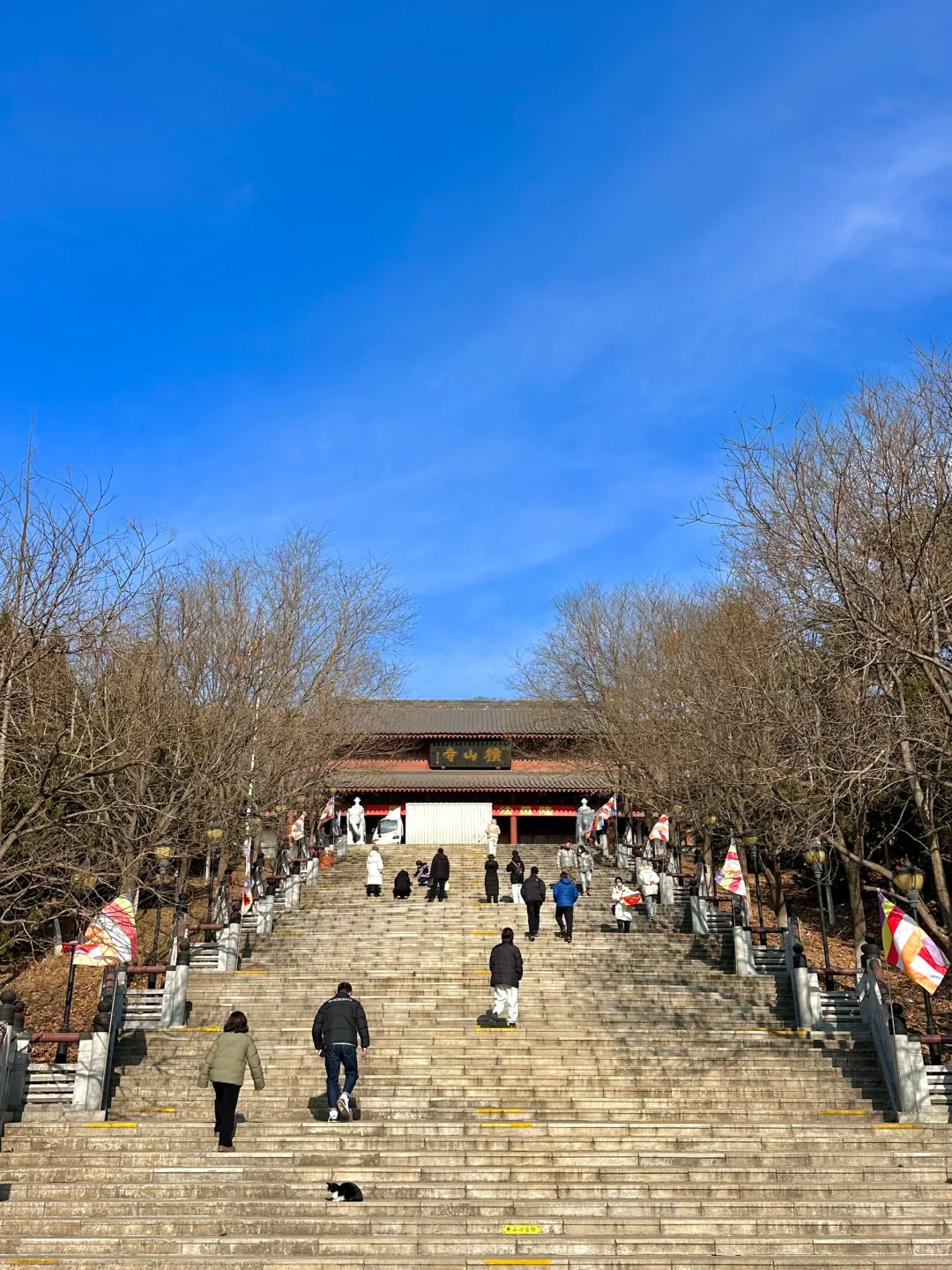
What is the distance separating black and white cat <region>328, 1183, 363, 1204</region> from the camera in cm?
915

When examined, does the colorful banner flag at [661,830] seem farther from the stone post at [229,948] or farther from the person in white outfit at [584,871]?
the stone post at [229,948]

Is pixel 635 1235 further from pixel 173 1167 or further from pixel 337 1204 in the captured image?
pixel 173 1167

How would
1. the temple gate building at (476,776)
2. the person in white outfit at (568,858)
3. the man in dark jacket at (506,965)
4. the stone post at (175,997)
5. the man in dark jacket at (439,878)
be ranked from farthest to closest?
the temple gate building at (476,776) < the person in white outfit at (568,858) < the man in dark jacket at (439,878) < the stone post at (175,997) < the man in dark jacket at (506,965)

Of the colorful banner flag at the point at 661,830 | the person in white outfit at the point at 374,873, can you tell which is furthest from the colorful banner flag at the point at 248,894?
the colorful banner flag at the point at 661,830

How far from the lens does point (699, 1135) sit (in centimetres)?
1118

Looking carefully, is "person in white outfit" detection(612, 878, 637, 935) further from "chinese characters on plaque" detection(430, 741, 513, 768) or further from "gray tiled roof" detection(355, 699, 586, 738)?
"chinese characters on plaque" detection(430, 741, 513, 768)

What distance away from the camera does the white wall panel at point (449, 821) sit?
36.3 metres

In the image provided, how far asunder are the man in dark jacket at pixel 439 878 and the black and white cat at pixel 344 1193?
537 inches

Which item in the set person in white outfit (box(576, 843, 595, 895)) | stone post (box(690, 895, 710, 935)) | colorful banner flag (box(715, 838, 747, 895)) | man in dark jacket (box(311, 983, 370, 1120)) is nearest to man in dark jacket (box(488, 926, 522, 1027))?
man in dark jacket (box(311, 983, 370, 1120))

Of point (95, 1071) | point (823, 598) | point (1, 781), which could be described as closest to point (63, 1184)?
point (95, 1071)

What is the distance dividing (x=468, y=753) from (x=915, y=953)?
28.2 metres

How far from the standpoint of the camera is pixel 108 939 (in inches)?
521

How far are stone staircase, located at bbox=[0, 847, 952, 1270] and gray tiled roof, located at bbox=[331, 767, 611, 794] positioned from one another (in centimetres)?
1966

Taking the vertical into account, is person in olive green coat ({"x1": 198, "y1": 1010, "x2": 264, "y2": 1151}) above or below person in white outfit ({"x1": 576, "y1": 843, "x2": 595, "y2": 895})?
below
